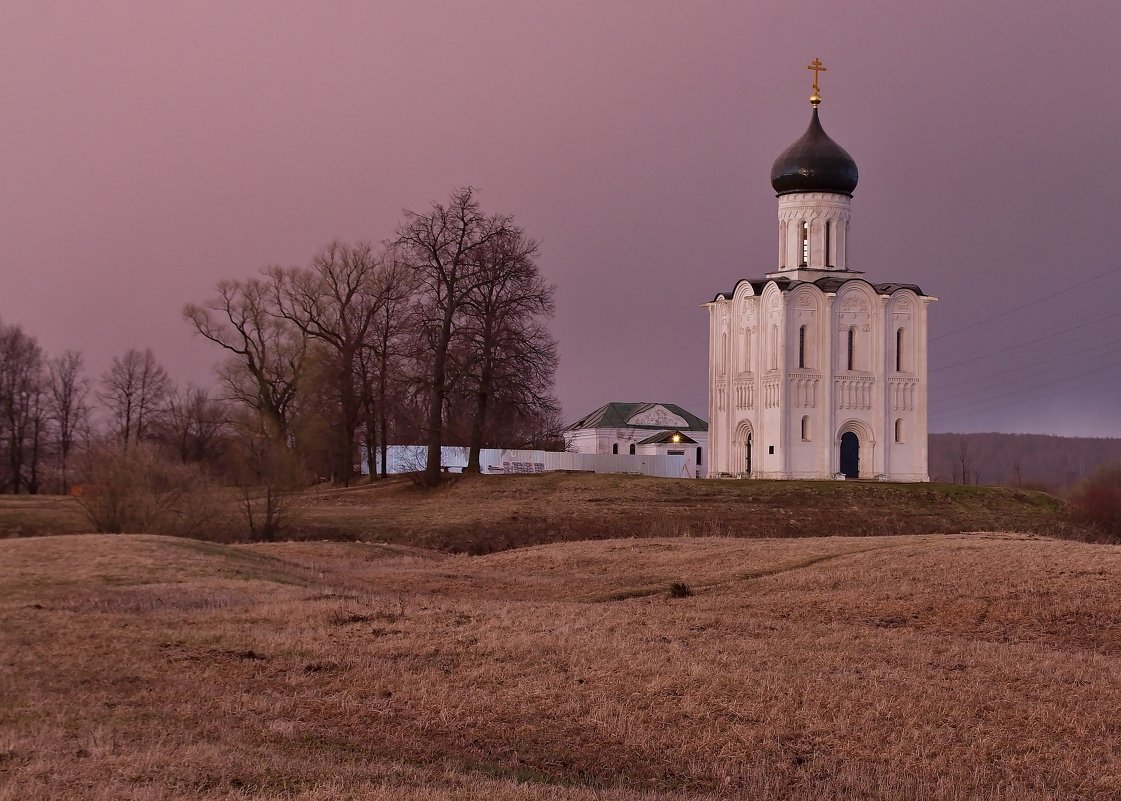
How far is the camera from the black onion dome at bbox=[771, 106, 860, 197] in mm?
61594

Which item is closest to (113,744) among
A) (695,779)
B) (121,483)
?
(695,779)

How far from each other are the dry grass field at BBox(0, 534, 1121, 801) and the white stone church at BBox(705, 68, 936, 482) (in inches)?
1401

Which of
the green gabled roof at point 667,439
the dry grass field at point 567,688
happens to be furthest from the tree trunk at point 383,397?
the dry grass field at point 567,688

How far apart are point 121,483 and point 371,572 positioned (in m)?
10.8

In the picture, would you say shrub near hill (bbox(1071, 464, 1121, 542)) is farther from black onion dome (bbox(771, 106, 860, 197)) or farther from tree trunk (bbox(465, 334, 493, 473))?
tree trunk (bbox(465, 334, 493, 473))

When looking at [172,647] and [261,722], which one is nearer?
[261,722]

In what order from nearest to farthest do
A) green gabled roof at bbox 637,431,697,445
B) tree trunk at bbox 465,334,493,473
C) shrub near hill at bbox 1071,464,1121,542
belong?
shrub near hill at bbox 1071,464,1121,542 < tree trunk at bbox 465,334,493,473 < green gabled roof at bbox 637,431,697,445

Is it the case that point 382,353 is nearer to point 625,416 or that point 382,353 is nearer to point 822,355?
point 822,355

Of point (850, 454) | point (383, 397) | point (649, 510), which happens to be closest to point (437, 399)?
point (383, 397)

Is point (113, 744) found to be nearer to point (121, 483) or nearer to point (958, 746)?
point (958, 746)

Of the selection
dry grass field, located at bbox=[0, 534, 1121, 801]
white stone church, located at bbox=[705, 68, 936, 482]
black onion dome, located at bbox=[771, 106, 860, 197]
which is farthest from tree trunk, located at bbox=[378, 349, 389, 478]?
dry grass field, located at bbox=[0, 534, 1121, 801]

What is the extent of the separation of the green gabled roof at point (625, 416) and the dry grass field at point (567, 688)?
6727 cm

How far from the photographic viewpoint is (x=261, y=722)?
1297cm

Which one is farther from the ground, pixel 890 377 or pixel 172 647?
pixel 890 377
